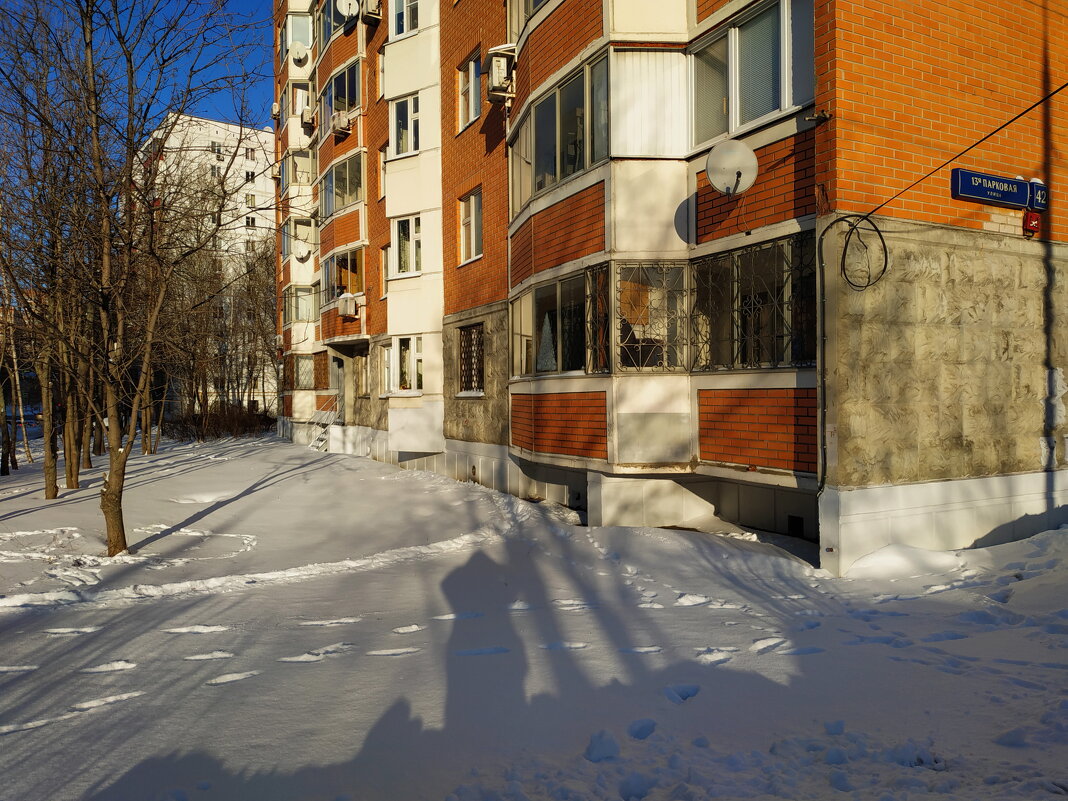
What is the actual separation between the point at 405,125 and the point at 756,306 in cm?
Result: 1214

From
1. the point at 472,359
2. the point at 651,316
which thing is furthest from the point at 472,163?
the point at 651,316

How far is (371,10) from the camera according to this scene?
1942 centimetres

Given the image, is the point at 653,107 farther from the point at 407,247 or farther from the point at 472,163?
the point at 407,247

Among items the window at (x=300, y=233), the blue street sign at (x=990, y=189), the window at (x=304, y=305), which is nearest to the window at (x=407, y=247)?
the blue street sign at (x=990, y=189)

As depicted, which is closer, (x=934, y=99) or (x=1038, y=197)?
(x=934, y=99)

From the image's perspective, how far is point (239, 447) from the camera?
26641mm

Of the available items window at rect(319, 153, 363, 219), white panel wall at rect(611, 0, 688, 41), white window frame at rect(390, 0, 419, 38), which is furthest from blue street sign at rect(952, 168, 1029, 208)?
window at rect(319, 153, 363, 219)

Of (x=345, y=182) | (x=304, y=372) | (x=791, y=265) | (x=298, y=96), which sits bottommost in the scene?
(x=304, y=372)

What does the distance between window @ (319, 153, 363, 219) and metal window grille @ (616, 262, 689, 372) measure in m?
14.0

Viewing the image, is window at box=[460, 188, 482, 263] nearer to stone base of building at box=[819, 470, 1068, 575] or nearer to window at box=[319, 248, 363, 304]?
window at box=[319, 248, 363, 304]

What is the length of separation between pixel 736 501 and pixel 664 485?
90 centimetres

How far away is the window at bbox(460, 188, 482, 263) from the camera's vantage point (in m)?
15.3

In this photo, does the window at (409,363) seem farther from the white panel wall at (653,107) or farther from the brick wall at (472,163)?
the white panel wall at (653,107)

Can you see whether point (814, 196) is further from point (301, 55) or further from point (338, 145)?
point (301, 55)
